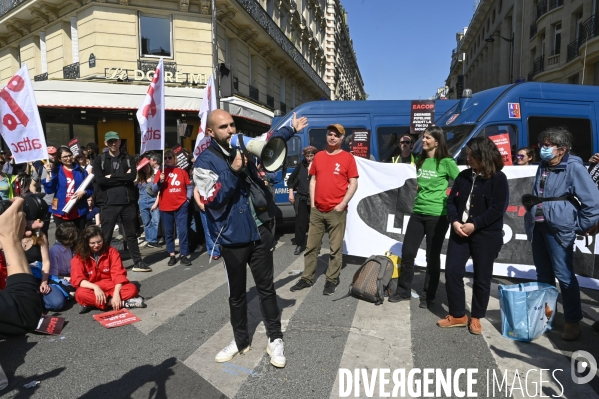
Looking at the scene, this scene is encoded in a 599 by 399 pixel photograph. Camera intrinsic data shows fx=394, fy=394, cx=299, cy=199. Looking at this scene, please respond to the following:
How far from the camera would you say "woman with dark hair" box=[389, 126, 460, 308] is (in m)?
4.23

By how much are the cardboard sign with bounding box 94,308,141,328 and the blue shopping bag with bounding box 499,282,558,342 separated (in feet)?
11.8

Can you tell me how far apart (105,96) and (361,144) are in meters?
10.5

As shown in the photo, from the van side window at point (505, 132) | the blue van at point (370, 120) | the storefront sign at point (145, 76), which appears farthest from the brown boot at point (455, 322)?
the storefront sign at point (145, 76)

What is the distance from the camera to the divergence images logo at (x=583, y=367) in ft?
9.42

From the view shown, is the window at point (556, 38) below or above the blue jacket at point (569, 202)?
above

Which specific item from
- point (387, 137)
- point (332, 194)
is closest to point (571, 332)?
point (332, 194)

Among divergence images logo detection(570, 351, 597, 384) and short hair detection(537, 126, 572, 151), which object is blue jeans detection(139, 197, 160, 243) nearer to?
short hair detection(537, 126, 572, 151)

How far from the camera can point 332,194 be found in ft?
15.8

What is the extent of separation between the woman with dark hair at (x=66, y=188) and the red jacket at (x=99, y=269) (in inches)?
59.9

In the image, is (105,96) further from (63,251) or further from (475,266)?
(475,266)

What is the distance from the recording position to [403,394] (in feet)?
9.00

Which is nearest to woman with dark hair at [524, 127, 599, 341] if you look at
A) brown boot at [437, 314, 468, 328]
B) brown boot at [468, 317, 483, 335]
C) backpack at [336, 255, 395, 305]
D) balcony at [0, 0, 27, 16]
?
brown boot at [468, 317, 483, 335]

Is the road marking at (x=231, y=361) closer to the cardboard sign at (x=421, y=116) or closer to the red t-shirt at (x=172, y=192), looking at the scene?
the red t-shirt at (x=172, y=192)

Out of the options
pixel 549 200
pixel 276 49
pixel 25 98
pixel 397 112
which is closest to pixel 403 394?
pixel 549 200
